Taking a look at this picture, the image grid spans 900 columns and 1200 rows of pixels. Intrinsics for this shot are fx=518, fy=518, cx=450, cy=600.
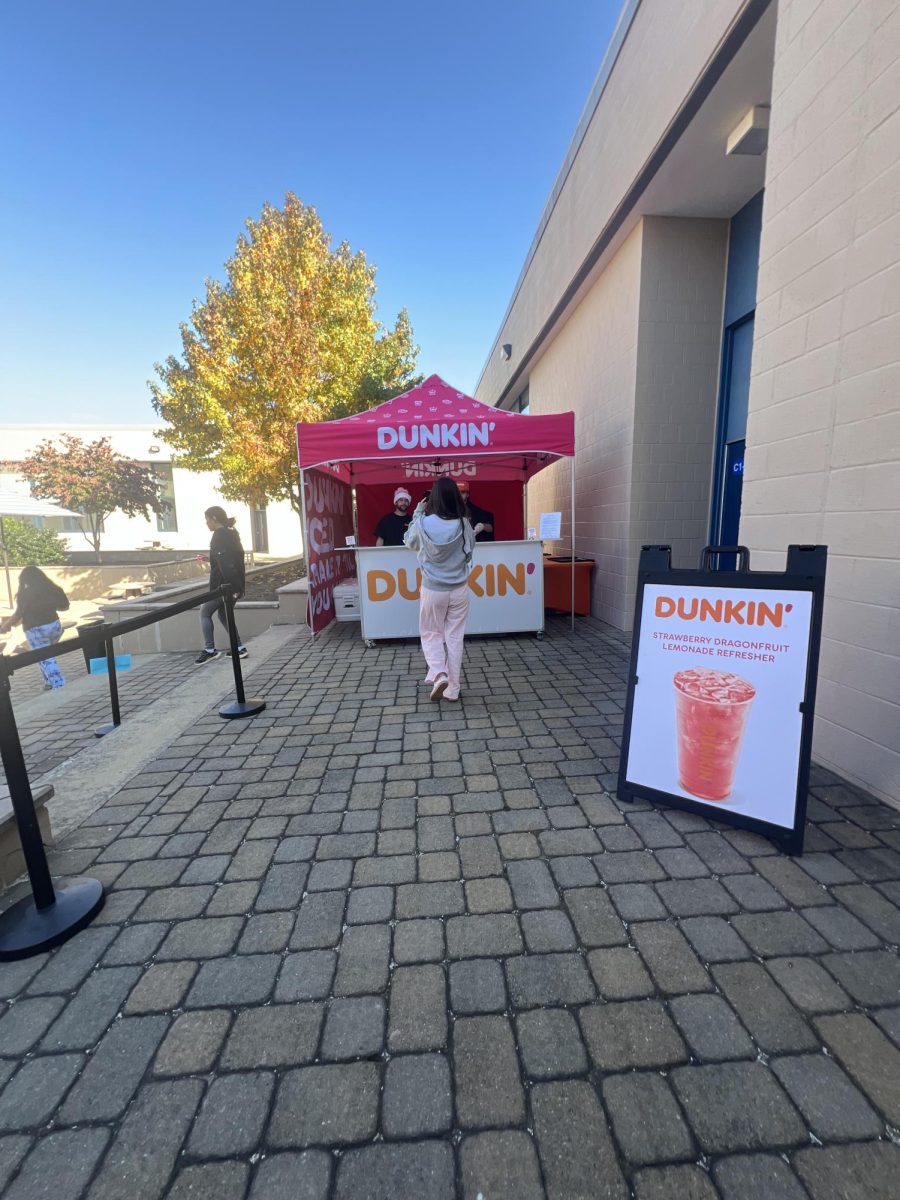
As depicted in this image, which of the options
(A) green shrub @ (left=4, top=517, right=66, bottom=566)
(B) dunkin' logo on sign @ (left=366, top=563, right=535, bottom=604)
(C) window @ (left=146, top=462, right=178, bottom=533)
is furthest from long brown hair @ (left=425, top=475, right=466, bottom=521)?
(C) window @ (left=146, top=462, right=178, bottom=533)

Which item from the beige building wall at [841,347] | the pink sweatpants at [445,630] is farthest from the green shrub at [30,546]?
the beige building wall at [841,347]

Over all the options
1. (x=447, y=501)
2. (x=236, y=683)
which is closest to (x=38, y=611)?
(x=236, y=683)

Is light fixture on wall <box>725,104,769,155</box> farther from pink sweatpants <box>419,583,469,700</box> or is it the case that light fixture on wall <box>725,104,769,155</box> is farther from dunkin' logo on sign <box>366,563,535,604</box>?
pink sweatpants <box>419,583,469,700</box>

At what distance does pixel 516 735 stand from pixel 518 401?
43.3 ft

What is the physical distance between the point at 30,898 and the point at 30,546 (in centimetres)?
2167

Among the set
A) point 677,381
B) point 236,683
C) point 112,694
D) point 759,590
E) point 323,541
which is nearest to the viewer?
point 759,590

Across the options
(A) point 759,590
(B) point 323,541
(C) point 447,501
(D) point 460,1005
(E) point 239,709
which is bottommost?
(D) point 460,1005

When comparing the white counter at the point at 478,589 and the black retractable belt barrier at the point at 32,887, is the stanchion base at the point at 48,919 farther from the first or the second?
the white counter at the point at 478,589

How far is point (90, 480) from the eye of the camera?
22516 mm

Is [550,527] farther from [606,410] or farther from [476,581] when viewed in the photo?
[606,410]

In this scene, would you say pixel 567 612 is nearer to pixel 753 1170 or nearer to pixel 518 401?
pixel 753 1170

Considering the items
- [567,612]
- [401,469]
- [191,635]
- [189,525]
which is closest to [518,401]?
[401,469]

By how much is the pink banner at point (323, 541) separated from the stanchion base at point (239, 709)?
2476 mm

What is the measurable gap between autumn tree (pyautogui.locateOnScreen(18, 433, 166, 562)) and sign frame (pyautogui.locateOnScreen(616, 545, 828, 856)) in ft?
82.6
